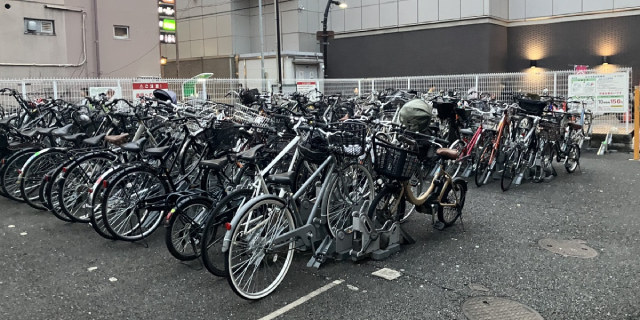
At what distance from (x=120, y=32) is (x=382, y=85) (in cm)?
1128

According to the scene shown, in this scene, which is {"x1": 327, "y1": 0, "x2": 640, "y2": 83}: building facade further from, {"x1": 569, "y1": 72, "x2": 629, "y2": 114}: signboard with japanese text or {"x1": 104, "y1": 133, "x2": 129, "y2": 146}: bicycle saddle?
{"x1": 104, "y1": 133, "x2": 129, "y2": 146}: bicycle saddle

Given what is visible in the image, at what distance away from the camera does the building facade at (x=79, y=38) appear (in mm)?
→ 17266

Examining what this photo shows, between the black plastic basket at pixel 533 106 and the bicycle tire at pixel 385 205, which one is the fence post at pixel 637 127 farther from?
the bicycle tire at pixel 385 205

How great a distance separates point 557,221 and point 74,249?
5316mm

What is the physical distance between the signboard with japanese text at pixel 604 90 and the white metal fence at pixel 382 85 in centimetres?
28

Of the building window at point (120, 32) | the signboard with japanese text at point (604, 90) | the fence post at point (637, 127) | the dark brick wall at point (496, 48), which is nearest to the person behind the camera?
the fence post at point (637, 127)

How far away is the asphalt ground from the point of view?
3.60 meters

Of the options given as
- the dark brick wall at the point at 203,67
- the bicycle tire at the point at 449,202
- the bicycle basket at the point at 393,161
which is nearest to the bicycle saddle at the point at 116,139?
the bicycle basket at the point at 393,161

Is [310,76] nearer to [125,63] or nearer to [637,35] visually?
[125,63]

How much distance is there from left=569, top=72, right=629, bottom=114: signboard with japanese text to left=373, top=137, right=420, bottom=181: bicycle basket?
344 inches

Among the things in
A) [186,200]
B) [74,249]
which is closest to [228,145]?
[186,200]

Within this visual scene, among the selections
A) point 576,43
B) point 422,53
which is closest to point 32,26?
point 422,53

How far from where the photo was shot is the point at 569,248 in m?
4.86

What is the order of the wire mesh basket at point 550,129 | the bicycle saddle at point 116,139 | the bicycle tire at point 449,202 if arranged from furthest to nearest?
the wire mesh basket at point 550,129 < the bicycle saddle at point 116,139 < the bicycle tire at point 449,202
